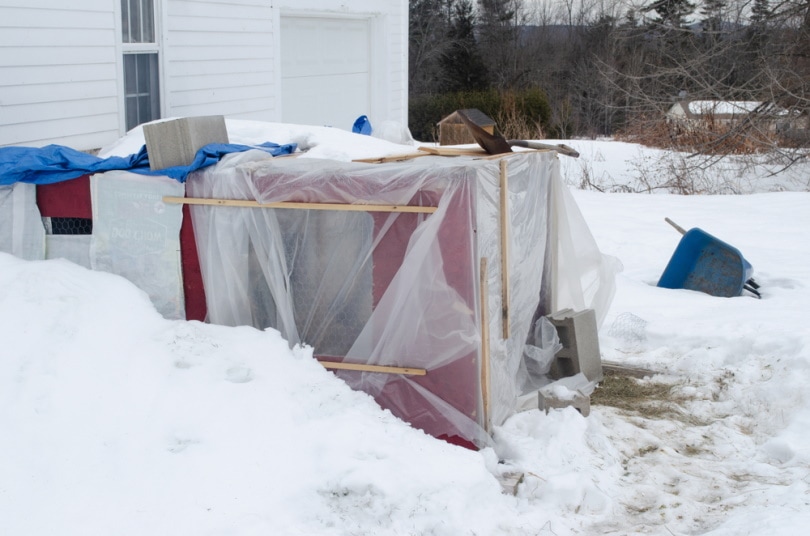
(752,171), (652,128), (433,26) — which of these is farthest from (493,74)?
(752,171)

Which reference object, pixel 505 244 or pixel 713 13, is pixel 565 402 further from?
pixel 713 13

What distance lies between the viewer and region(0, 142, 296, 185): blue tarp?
5.20 meters

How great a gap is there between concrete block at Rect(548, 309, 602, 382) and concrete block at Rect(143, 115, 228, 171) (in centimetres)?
266

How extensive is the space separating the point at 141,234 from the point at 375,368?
65.7 inches

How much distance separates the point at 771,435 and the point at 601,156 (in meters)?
11.9

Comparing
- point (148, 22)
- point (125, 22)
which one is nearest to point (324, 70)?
point (148, 22)

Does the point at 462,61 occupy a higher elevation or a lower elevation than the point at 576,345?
higher

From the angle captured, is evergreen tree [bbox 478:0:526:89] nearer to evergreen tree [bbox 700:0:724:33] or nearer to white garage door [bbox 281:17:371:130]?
evergreen tree [bbox 700:0:724:33]

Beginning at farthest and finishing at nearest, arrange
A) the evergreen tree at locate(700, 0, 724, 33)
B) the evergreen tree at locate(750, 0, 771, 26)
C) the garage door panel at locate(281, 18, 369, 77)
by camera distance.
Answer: the evergreen tree at locate(700, 0, 724, 33) → the evergreen tree at locate(750, 0, 771, 26) → the garage door panel at locate(281, 18, 369, 77)

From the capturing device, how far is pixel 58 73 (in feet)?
21.8

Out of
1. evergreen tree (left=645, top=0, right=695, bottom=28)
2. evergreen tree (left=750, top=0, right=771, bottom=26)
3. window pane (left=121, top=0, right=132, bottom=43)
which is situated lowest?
window pane (left=121, top=0, right=132, bottom=43)

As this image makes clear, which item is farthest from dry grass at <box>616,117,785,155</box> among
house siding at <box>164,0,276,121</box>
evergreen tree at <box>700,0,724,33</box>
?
house siding at <box>164,0,276,121</box>

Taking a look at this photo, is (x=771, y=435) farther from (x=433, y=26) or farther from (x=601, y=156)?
(x=433, y=26)

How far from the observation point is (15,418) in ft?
13.0
